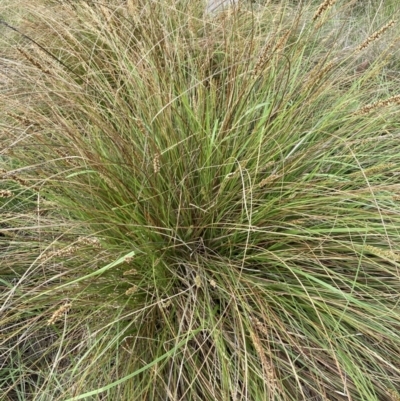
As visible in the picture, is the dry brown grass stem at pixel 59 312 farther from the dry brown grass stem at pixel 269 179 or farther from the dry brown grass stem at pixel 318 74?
the dry brown grass stem at pixel 318 74

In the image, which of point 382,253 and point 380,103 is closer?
point 382,253

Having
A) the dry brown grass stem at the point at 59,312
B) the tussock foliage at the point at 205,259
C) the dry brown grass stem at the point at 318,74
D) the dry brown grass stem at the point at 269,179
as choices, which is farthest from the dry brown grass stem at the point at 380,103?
the dry brown grass stem at the point at 59,312

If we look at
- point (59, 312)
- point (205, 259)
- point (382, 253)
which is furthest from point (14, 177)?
point (382, 253)

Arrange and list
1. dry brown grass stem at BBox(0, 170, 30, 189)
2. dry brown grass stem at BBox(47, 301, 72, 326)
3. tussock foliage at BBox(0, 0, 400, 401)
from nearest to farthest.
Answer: dry brown grass stem at BBox(47, 301, 72, 326)
dry brown grass stem at BBox(0, 170, 30, 189)
tussock foliage at BBox(0, 0, 400, 401)

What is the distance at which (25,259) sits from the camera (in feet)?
4.78

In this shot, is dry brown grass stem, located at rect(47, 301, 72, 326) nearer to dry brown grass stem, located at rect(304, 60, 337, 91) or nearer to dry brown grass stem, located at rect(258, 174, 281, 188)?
dry brown grass stem, located at rect(258, 174, 281, 188)

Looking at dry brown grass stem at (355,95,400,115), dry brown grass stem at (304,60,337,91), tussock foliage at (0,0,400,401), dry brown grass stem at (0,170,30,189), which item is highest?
dry brown grass stem at (304,60,337,91)

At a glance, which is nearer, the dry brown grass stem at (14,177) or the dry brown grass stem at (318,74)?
the dry brown grass stem at (14,177)

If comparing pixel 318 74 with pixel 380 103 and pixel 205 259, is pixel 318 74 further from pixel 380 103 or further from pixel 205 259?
pixel 205 259

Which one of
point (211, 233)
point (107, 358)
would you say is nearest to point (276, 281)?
point (211, 233)

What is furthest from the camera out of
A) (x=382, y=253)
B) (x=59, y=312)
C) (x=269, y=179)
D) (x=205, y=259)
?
(x=205, y=259)

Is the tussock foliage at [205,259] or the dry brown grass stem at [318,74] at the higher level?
the dry brown grass stem at [318,74]

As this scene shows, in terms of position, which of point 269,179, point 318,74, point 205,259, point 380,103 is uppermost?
point 318,74

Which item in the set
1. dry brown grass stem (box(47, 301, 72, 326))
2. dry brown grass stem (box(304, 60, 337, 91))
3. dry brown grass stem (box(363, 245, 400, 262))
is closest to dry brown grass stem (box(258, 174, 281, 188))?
dry brown grass stem (box(363, 245, 400, 262))
